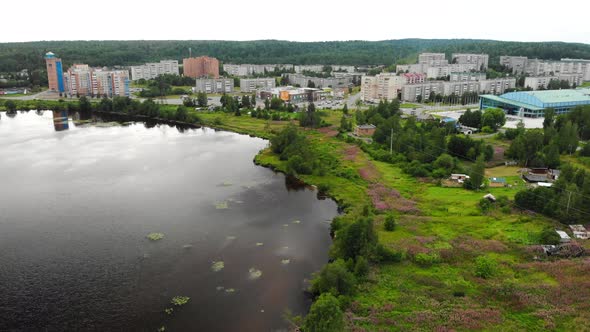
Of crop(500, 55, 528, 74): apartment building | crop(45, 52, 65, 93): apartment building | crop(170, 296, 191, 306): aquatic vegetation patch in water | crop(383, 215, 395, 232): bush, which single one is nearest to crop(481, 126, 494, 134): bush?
crop(383, 215, 395, 232): bush

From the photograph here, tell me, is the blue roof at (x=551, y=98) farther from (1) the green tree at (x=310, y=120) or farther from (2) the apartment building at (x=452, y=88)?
(1) the green tree at (x=310, y=120)

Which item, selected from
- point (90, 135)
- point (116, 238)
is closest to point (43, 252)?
point (116, 238)

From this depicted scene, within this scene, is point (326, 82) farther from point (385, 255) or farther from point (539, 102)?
point (385, 255)

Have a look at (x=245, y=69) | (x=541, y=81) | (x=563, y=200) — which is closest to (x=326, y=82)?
(x=245, y=69)

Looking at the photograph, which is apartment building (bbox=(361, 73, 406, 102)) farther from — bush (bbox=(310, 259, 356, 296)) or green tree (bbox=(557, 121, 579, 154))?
bush (bbox=(310, 259, 356, 296))

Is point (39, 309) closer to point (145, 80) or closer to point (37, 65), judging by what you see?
point (145, 80)

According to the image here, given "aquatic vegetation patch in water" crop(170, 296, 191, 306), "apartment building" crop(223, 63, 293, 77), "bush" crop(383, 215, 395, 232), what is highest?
"apartment building" crop(223, 63, 293, 77)
